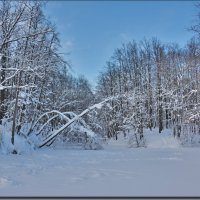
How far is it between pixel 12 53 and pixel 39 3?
3847 mm

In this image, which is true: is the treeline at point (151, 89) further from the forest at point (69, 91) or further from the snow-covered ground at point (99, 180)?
the snow-covered ground at point (99, 180)

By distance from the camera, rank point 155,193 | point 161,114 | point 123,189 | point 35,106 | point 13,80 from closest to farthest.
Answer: point 155,193
point 123,189
point 13,80
point 35,106
point 161,114

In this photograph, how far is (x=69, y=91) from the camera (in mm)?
38875

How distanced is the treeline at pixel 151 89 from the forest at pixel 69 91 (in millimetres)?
114

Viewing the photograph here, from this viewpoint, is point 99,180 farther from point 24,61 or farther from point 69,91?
point 69,91

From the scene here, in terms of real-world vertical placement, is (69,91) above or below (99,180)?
above

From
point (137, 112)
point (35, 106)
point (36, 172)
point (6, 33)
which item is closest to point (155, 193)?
point (36, 172)

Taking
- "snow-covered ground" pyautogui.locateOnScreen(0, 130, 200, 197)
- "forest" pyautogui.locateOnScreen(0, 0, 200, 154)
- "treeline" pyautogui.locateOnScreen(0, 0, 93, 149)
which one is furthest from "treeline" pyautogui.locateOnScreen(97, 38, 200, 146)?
"snow-covered ground" pyautogui.locateOnScreen(0, 130, 200, 197)

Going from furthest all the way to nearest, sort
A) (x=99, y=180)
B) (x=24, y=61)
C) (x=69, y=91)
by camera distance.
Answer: (x=69, y=91) < (x=24, y=61) < (x=99, y=180)

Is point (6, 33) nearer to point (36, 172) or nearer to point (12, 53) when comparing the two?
point (12, 53)

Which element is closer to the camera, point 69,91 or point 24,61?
point 24,61

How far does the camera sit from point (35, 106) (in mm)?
27062

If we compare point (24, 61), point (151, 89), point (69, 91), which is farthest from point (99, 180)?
point (151, 89)

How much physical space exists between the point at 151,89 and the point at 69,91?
12.4m
